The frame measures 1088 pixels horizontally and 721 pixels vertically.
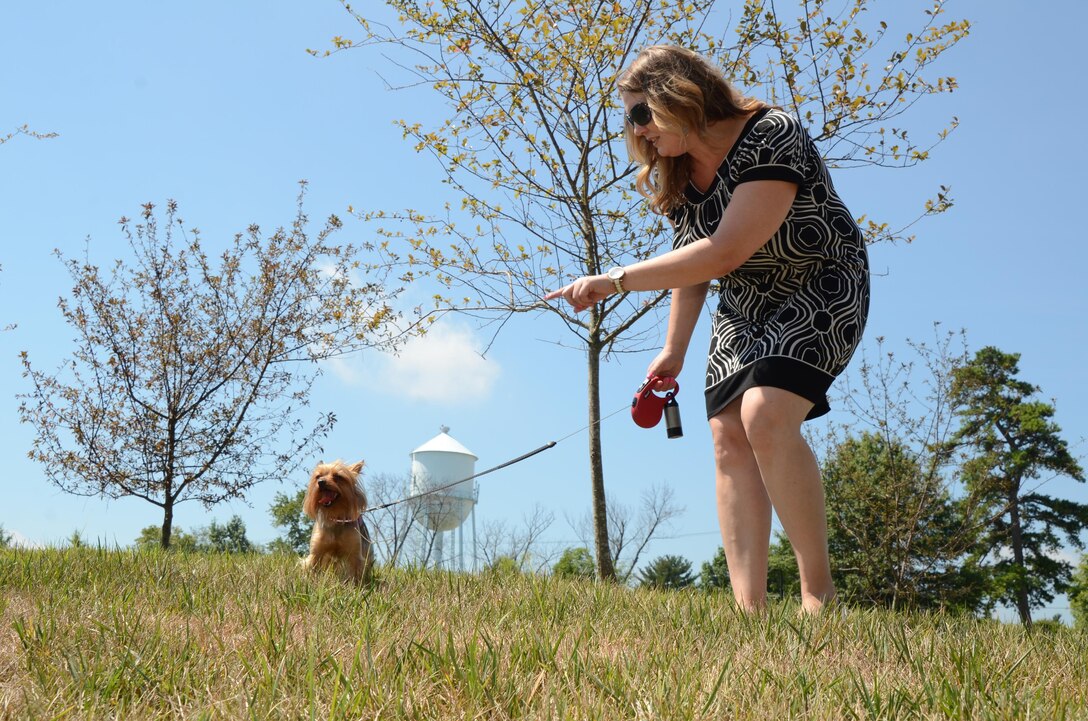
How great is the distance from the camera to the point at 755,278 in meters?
3.56

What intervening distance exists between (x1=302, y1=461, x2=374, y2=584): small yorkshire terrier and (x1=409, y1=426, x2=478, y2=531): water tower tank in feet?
67.5

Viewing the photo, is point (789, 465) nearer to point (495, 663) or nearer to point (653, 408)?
point (653, 408)

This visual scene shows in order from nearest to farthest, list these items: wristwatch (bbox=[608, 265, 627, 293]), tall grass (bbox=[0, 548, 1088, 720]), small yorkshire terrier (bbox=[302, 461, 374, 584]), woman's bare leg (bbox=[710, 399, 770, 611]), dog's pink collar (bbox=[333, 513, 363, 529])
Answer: tall grass (bbox=[0, 548, 1088, 720]), wristwatch (bbox=[608, 265, 627, 293]), woman's bare leg (bbox=[710, 399, 770, 611]), small yorkshire terrier (bbox=[302, 461, 374, 584]), dog's pink collar (bbox=[333, 513, 363, 529])

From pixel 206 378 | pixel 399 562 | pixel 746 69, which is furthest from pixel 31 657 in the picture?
pixel 206 378

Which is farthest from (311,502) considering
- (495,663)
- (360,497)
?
(495,663)

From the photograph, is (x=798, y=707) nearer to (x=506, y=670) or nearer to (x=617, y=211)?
(x=506, y=670)

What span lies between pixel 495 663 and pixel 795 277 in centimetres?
202

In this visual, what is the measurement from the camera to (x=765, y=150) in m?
3.24

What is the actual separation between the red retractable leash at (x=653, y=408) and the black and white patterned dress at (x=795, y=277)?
0.28 meters

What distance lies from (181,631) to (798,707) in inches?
64.7

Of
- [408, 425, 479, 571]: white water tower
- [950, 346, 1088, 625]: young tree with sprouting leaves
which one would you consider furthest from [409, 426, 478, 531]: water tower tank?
[950, 346, 1088, 625]: young tree with sprouting leaves

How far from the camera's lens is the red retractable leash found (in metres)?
3.85

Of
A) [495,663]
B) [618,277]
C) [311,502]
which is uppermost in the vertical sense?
[618,277]

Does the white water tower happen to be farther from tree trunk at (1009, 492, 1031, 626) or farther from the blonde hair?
the blonde hair
